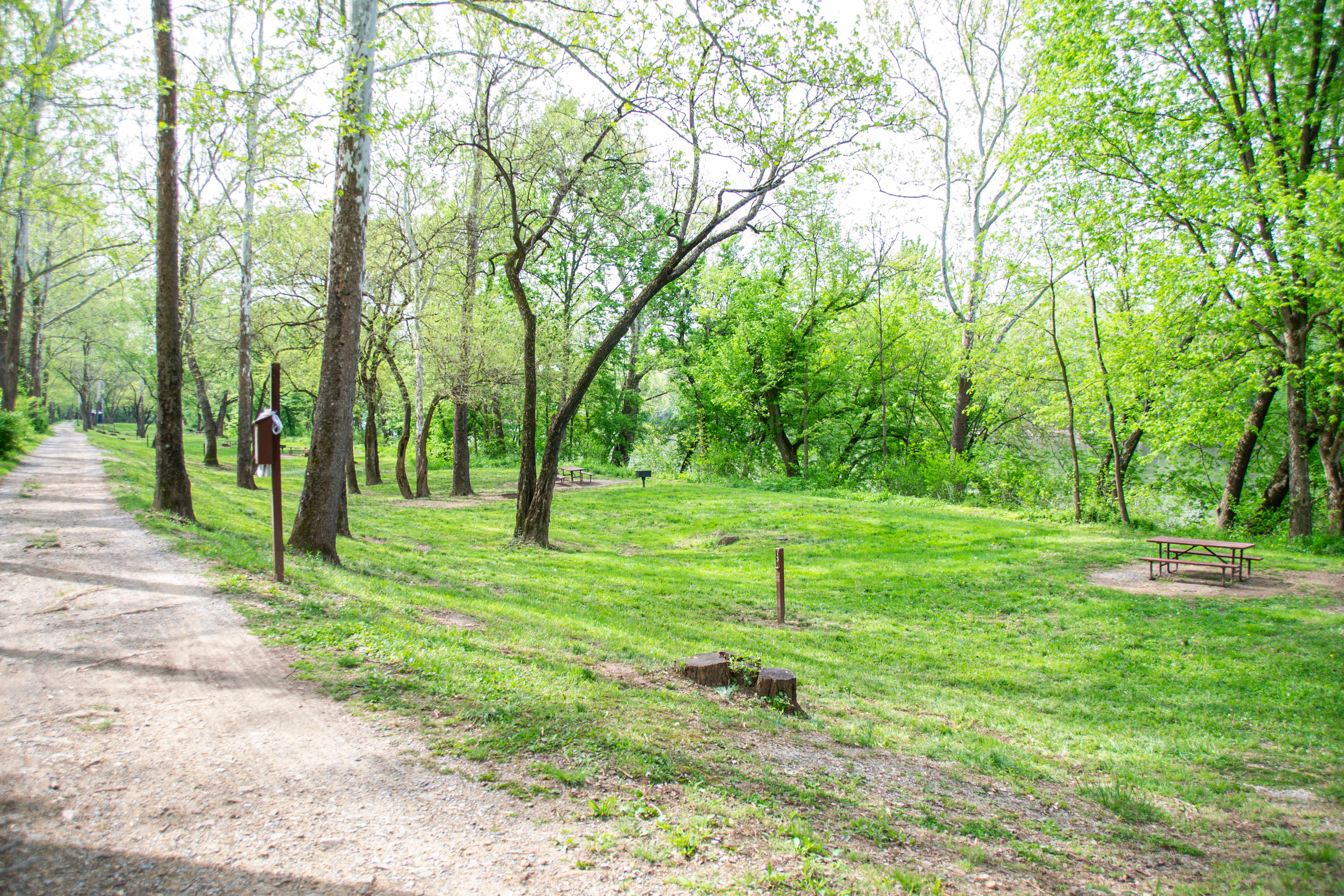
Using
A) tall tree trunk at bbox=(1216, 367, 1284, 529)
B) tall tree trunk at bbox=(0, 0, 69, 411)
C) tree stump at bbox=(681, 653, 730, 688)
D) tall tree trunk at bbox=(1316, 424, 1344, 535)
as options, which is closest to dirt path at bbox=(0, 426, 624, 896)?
tree stump at bbox=(681, 653, 730, 688)

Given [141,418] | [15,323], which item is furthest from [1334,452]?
[141,418]

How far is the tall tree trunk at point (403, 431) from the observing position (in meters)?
20.8

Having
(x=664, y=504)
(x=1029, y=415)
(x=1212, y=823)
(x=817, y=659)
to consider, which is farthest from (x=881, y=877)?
(x=1029, y=415)

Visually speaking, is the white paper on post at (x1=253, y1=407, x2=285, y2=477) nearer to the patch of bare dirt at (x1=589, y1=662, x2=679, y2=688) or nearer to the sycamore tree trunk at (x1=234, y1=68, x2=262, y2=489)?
the patch of bare dirt at (x1=589, y1=662, x2=679, y2=688)

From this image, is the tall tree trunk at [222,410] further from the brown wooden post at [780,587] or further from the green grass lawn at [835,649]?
the brown wooden post at [780,587]

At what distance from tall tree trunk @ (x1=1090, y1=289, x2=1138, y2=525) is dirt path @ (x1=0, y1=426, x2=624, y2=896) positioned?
18.2 metres

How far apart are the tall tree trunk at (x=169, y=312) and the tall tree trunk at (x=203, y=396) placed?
1492 centimetres

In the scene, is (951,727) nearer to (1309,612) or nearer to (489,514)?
(1309,612)

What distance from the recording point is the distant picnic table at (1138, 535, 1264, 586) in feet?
35.4

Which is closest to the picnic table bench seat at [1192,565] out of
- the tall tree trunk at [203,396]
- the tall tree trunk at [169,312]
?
the tall tree trunk at [169,312]

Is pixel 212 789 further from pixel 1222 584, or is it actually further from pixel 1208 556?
pixel 1208 556

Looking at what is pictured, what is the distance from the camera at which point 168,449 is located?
402 inches

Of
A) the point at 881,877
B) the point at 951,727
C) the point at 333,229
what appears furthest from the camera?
the point at 333,229

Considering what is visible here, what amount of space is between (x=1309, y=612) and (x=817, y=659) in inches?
270
